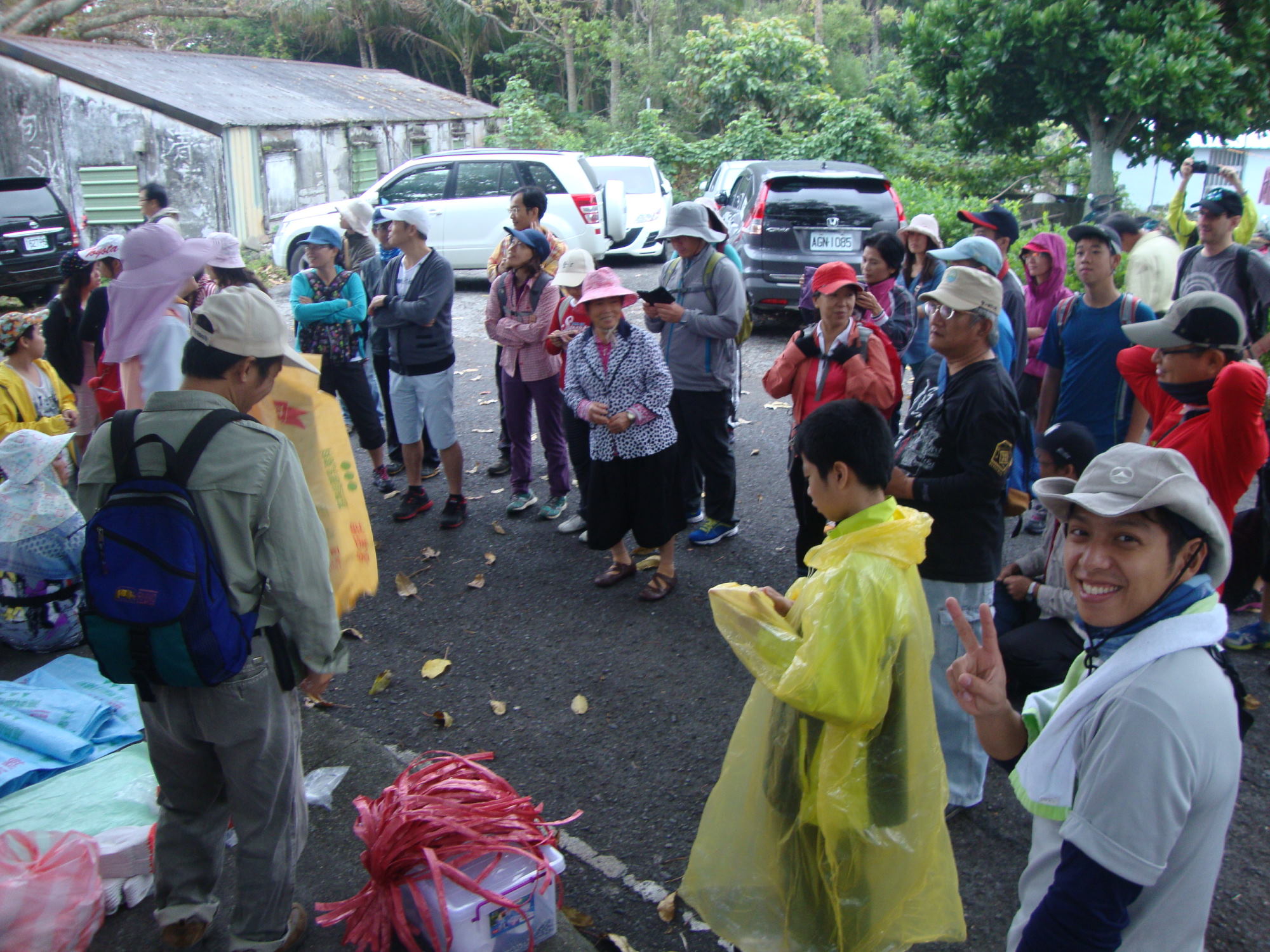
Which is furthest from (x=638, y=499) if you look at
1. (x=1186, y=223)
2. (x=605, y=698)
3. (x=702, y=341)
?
(x=1186, y=223)

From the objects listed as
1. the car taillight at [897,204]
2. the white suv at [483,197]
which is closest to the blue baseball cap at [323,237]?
the car taillight at [897,204]

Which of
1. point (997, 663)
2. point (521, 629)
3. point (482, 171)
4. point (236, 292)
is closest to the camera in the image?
point (997, 663)

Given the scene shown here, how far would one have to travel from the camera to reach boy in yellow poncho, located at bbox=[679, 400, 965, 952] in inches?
90.0

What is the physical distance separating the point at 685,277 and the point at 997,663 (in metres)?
3.90

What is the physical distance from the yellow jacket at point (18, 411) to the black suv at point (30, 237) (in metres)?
9.34

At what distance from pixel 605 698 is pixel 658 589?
0.99m

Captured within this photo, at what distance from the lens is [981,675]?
76.1 inches

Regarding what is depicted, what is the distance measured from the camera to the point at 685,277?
5457 millimetres

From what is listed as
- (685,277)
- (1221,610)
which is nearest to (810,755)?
(1221,610)

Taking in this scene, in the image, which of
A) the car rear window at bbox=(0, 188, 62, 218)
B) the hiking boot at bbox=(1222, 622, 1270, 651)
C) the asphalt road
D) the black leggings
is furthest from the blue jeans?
the car rear window at bbox=(0, 188, 62, 218)

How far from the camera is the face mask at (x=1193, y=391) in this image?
339 centimetres

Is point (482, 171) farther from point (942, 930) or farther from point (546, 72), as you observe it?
point (546, 72)

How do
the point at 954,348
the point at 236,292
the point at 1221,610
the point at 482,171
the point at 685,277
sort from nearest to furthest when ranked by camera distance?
the point at 1221,610 < the point at 236,292 < the point at 954,348 < the point at 685,277 < the point at 482,171

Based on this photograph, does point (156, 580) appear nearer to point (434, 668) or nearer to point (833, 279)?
point (434, 668)
